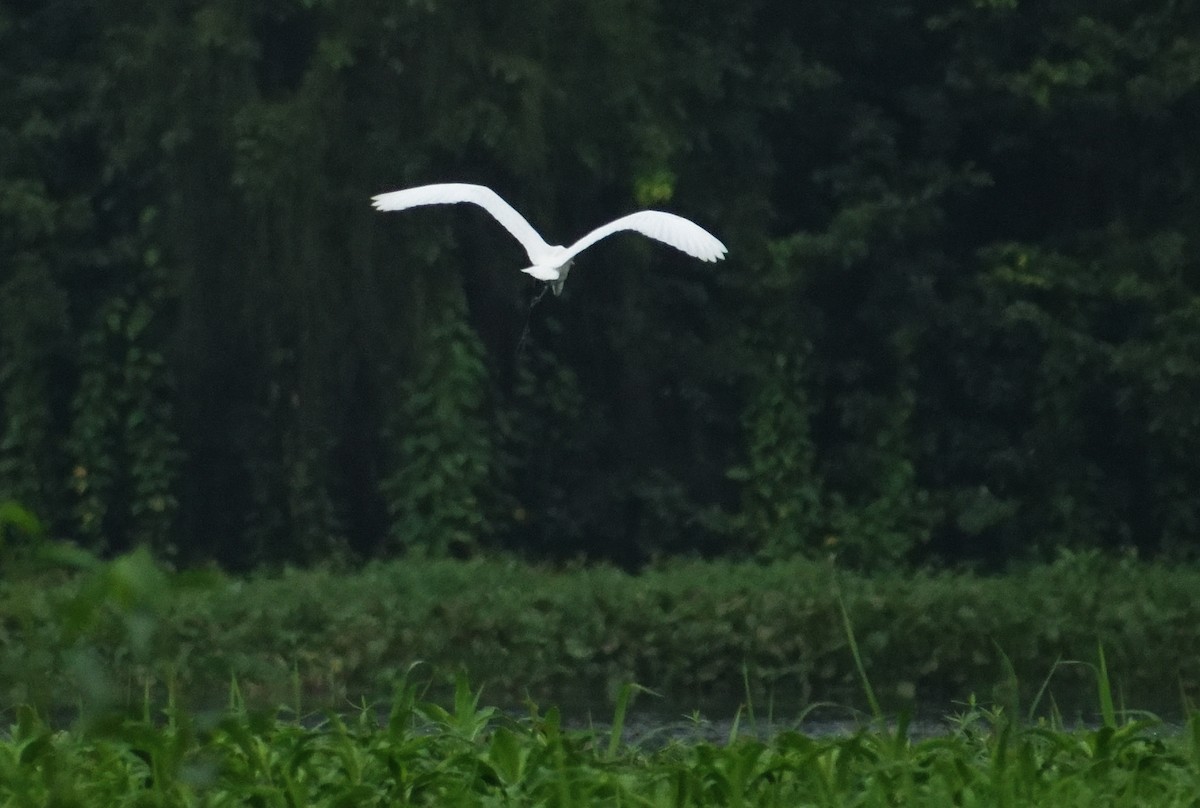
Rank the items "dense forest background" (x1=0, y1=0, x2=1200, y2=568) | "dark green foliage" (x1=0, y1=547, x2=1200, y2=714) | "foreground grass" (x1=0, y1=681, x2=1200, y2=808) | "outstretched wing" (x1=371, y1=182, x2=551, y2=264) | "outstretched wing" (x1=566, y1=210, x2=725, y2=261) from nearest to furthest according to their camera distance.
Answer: "foreground grass" (x1=0, y1=681, x2=1200, y2=808)
"outstretched wing" (x1=566, y1=210, x2=725, y2=261)
"outstretched wing" (x1=371, y1=182, x2=551, y2=264)
"dark green foliage" (x1=0, y1=547, x2=1200, y2=714)
"dense forest background" (x1=0, y1=0, x2=1200, y2=568)

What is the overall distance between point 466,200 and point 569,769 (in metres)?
4.01

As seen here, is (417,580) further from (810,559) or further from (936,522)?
(936,522)

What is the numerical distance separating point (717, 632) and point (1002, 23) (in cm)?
571

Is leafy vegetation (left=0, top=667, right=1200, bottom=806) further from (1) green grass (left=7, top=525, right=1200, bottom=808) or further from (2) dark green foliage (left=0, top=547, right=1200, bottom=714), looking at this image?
(2) dark green foliage (left=0, top=547, right=1200, bottom=714)

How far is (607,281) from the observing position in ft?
47.5

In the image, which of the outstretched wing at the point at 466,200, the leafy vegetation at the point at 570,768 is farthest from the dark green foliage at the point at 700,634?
the leafy vegetation at the point at 570,768

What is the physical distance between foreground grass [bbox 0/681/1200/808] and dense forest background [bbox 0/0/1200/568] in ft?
30.1

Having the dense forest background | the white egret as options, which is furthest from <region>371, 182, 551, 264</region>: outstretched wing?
the dense forest background

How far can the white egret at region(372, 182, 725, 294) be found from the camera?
6.72 metres

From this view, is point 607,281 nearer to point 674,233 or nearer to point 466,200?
point 466,200

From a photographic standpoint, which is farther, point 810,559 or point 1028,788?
point 810,559

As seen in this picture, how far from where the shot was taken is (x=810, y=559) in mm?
14594

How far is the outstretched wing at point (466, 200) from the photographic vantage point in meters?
7.17

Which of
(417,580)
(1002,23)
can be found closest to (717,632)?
(417,580)
